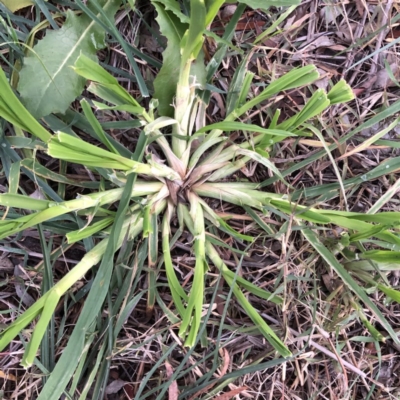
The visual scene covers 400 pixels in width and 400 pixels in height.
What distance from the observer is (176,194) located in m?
0.81

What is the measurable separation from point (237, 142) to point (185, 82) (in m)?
0.19

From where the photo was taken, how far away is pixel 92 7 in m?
0.80

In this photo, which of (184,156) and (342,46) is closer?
(184,156)

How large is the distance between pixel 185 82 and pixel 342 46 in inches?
15.5

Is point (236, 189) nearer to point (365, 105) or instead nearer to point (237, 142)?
point (237, 142)

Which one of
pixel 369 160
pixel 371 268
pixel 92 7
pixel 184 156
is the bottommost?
pixel 371 268

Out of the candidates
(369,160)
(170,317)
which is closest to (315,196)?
(369,160)

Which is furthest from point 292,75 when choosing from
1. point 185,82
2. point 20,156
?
point 20,156

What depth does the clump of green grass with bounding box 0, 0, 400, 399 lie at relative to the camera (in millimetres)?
630

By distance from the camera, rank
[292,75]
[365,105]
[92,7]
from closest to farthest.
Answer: [292,75], [92,7], [365,105]

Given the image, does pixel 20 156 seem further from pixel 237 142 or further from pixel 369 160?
pixel 369 160

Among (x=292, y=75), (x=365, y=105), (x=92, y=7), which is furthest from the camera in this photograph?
(x=365, y=105)

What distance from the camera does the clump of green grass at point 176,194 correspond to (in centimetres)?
63

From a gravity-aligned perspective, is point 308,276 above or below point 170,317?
Answer: below
